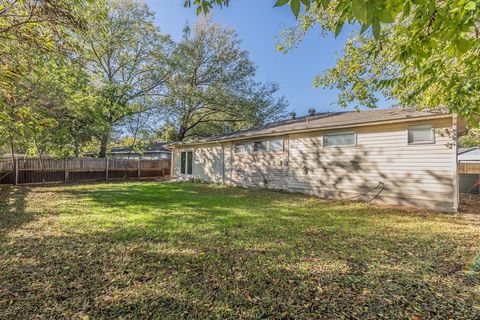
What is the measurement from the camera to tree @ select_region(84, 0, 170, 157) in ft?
43.8

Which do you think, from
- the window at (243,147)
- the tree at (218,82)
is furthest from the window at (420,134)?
the tree at (218,82)

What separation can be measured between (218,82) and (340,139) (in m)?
13.1

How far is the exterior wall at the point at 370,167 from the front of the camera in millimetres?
6707

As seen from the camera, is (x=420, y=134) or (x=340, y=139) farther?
(x=340, y=139)

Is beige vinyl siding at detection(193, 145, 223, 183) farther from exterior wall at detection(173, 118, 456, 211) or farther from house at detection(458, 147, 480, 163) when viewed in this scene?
house at detection(458, 147, 480, 163)

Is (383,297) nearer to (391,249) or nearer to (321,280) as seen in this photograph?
(321,280)

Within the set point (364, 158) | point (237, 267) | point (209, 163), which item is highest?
point (364, 158)

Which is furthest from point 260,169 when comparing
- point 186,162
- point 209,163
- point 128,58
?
point 128,58

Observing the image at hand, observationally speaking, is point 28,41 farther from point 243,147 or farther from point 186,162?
point 186,162

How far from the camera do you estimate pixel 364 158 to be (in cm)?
813

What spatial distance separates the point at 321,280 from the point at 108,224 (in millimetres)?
4256

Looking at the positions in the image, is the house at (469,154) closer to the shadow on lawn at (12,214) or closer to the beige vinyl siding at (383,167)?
the beige vinyl siding at (383,167)

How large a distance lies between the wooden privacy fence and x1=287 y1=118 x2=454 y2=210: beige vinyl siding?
12208mm

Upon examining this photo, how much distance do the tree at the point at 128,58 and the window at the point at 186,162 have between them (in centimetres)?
424
